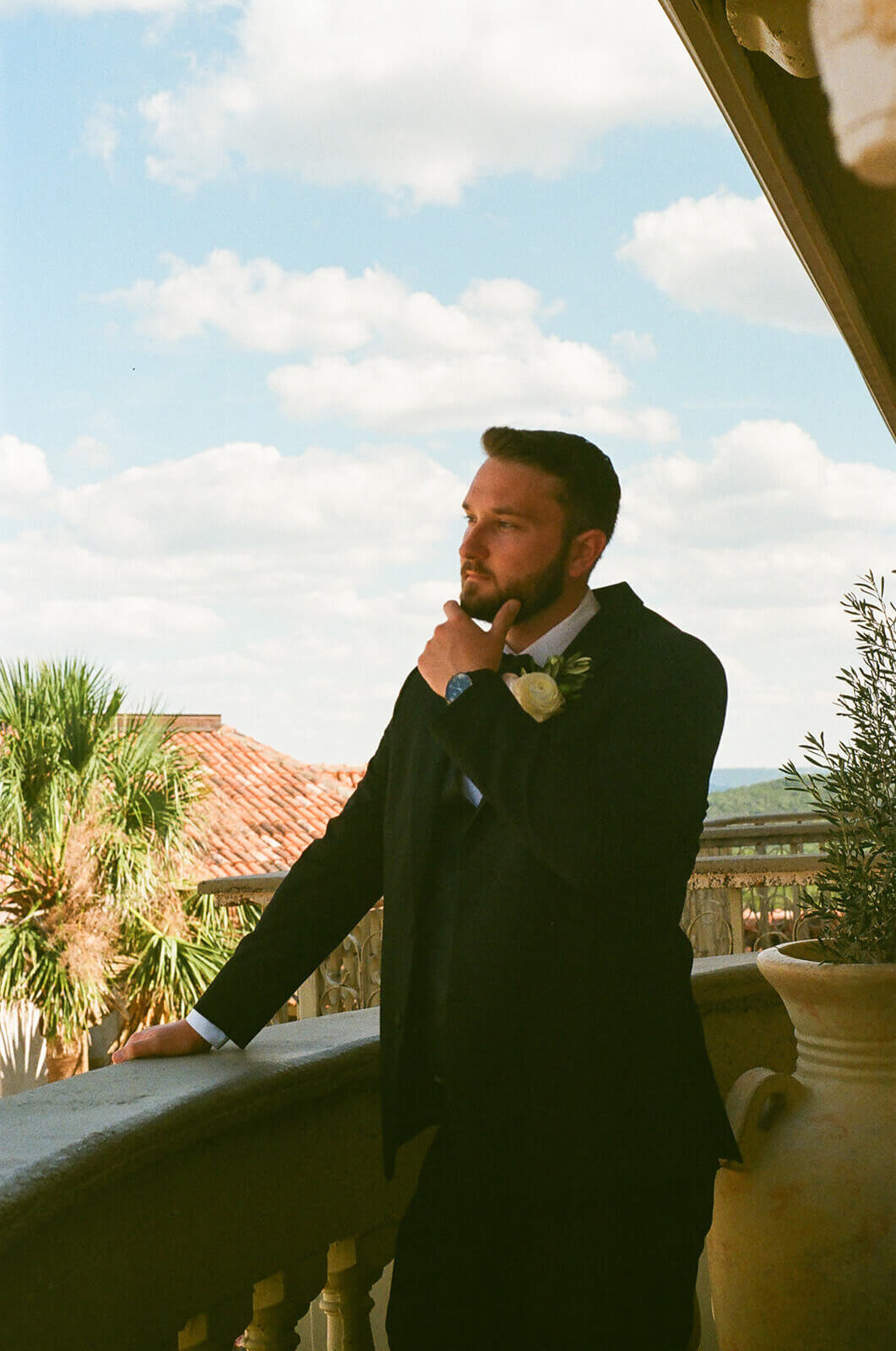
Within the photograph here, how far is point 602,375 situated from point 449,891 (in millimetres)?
88577

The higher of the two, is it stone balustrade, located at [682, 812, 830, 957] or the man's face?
the man's face

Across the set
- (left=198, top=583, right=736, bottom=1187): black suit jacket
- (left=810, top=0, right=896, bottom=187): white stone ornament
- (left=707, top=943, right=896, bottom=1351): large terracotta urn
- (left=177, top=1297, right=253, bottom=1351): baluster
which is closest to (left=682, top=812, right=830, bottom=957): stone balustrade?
(left=707, top=943, right=896, bottom=1351): large terracotta urn

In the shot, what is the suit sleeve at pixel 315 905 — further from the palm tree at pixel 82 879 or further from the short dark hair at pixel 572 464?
the palm tree at pixel 82 879

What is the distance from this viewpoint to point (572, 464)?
1875mm

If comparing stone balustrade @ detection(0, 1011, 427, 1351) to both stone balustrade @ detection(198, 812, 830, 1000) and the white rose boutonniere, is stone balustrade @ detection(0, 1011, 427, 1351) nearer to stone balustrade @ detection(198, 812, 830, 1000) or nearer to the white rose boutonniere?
the white rose boutonniere

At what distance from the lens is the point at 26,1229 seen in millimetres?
1183

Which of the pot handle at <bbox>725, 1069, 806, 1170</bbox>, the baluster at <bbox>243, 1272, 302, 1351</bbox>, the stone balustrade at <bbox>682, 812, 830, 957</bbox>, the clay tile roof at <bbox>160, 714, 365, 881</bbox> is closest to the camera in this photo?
the baluster at <bbox>243, 1272, 302, 1351</bbox>

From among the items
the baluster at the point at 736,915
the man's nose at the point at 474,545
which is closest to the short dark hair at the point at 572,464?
the man's nose at the point at 474,545

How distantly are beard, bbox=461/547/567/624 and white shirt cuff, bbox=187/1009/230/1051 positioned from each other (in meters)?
0.66

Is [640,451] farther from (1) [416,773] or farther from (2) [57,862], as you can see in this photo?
(1) [416,773]

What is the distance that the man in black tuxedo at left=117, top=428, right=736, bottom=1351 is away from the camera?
1.60 meters

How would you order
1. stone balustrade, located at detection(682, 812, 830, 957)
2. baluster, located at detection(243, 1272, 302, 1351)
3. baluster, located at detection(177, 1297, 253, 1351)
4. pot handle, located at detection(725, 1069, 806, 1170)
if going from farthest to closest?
stone balustrade, located at detection(682, 812, 830, 957) → pot handle, located at detection(725, 1069, 806, 1170) → baluster, located at detection(243, 1272, 302, 1351) → baluster, located at detection(177, 1297, 253, 1351)

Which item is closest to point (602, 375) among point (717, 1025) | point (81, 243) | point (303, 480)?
point (303, 480)

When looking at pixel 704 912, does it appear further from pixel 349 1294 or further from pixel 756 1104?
pixel 349 1294
